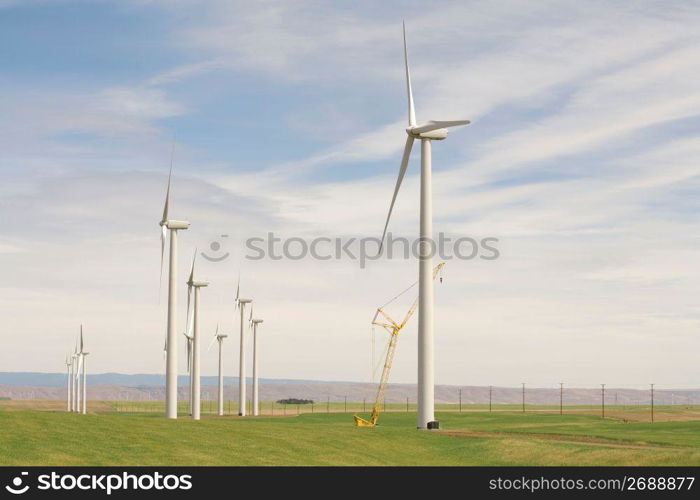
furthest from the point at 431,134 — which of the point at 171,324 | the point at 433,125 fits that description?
the point at 171,324

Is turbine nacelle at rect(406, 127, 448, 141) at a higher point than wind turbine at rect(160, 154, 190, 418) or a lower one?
higher

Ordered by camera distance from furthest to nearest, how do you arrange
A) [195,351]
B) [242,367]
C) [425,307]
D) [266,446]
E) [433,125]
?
[242,367], [195,351], [433,125], [425,307], [266,446]

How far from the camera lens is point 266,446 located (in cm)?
5644

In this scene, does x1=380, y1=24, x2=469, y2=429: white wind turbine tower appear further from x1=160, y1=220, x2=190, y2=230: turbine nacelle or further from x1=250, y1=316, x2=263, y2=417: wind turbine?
x1=250, y1=316, x2=263, y2=417: wind turbine

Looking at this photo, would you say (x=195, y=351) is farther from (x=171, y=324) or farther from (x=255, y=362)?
(x=255, y=362)

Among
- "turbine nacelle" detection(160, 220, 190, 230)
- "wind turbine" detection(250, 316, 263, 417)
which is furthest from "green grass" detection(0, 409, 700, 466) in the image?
"wind turbine" detection(250, 316, 263, 417)

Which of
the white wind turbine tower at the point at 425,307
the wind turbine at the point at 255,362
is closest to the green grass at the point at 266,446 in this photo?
the white wind turbine tower at the point at 425,307

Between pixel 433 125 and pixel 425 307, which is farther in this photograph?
pixel 433 125

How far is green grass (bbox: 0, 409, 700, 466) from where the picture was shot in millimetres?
48094

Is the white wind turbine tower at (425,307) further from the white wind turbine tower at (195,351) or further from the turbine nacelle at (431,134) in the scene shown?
the white wind turbine tower at (195,351)

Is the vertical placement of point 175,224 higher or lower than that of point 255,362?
higher

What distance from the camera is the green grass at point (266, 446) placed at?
4809 cm
